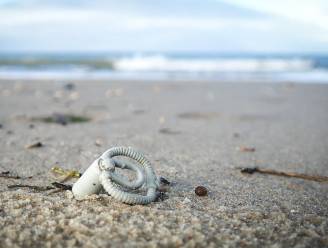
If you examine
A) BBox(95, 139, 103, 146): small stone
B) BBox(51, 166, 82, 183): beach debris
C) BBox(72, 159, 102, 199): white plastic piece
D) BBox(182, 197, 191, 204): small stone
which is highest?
BBox(72, 159, 102, 199): white plastic piece

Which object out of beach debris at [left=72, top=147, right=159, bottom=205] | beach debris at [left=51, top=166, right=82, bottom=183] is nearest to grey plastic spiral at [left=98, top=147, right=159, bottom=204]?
beach debris at [left=72, top=147, right=159, bottom=205]

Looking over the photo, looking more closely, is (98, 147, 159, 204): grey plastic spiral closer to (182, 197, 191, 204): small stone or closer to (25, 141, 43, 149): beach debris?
(182, 197, 191, 204): small stone

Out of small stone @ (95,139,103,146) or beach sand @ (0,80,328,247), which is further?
small stone @ (95,139,103,146)

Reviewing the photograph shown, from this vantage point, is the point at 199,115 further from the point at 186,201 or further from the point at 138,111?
the point at 186,201

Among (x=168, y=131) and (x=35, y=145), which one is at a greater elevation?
(x=35, y=145)

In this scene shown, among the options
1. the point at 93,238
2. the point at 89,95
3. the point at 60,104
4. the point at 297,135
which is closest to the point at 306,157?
the point at 297,135

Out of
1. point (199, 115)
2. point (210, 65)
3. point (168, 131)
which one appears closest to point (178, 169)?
point (168, 131)
